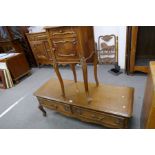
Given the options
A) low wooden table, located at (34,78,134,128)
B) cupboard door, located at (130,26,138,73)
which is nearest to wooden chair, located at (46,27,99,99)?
low wooden table, located at (34,78,134,128)

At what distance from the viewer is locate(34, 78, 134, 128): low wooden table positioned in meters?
1.27

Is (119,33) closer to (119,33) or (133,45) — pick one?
(119,33)

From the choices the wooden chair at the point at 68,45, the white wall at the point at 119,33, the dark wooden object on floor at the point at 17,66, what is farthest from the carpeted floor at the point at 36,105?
the wooden chair at the point at 68,45

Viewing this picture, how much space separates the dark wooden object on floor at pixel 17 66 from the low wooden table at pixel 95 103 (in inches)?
53.5

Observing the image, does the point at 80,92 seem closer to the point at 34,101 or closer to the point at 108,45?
the point at 34,101

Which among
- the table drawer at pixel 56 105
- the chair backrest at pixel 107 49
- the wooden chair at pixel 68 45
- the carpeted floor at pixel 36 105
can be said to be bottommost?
the carpeted floor at pixel 36 105

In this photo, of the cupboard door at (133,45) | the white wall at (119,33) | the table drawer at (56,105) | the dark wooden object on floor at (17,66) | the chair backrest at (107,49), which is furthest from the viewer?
the chair backrest at (107,49)

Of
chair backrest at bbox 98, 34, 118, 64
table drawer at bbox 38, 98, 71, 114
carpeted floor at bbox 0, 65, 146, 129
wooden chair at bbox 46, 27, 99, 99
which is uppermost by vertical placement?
wooden chair at bbox 46, 27, 99, 99

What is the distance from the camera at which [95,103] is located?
139 cm

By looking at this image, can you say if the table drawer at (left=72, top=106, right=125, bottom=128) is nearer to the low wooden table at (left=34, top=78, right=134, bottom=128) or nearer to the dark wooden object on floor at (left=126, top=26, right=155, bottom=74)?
the low wooden table at (left=34, top=78, right=134, bottom=128)

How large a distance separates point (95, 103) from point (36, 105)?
3.87ft

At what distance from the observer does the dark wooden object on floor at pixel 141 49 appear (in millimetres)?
2250

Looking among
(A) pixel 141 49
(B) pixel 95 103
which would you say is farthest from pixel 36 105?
(A) pixel 141 49

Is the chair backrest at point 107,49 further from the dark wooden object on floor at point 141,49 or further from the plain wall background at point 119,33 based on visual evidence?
the dark wooden object on floor at point 141,49
